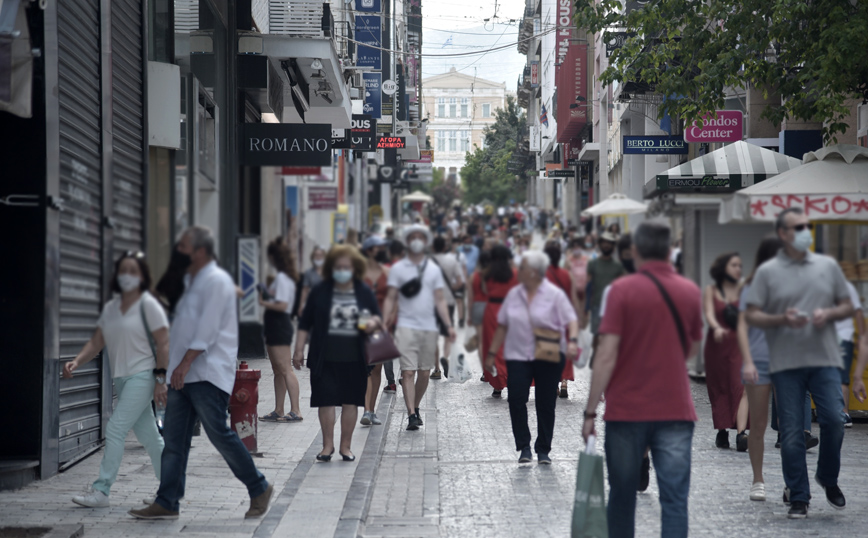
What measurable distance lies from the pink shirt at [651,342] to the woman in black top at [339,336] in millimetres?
2147

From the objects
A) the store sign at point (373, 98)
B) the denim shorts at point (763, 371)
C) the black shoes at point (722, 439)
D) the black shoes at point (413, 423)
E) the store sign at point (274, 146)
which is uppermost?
the store sign at point (373, 98)

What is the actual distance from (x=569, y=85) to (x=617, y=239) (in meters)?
41.6

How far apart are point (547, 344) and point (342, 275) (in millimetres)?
2414

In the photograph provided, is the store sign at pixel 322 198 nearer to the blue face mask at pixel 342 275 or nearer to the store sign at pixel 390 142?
the store sign at pixel 390 142

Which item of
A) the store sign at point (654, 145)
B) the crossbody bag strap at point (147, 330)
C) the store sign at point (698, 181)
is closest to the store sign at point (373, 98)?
the store sign at point (654, 145)

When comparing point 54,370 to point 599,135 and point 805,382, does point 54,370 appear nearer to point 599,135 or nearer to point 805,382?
point 805,382

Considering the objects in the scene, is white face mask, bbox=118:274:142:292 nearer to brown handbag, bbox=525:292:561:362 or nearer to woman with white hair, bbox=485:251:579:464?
woman with white hair, bbox=485:251:579:464

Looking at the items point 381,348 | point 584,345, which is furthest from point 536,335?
point 381,348

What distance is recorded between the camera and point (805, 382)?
23.7 feet

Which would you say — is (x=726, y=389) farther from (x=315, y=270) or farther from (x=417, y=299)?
(x=315, y=270)

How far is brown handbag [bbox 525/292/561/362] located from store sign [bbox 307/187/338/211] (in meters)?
11.9

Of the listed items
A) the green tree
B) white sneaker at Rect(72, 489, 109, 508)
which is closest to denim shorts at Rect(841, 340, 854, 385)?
white sneaker at Rect(72, 489, 109, 508)

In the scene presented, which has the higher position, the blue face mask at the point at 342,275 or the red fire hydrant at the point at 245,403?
the blue face mask at the point at 342,275

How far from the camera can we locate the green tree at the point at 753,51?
13844 millimetres
